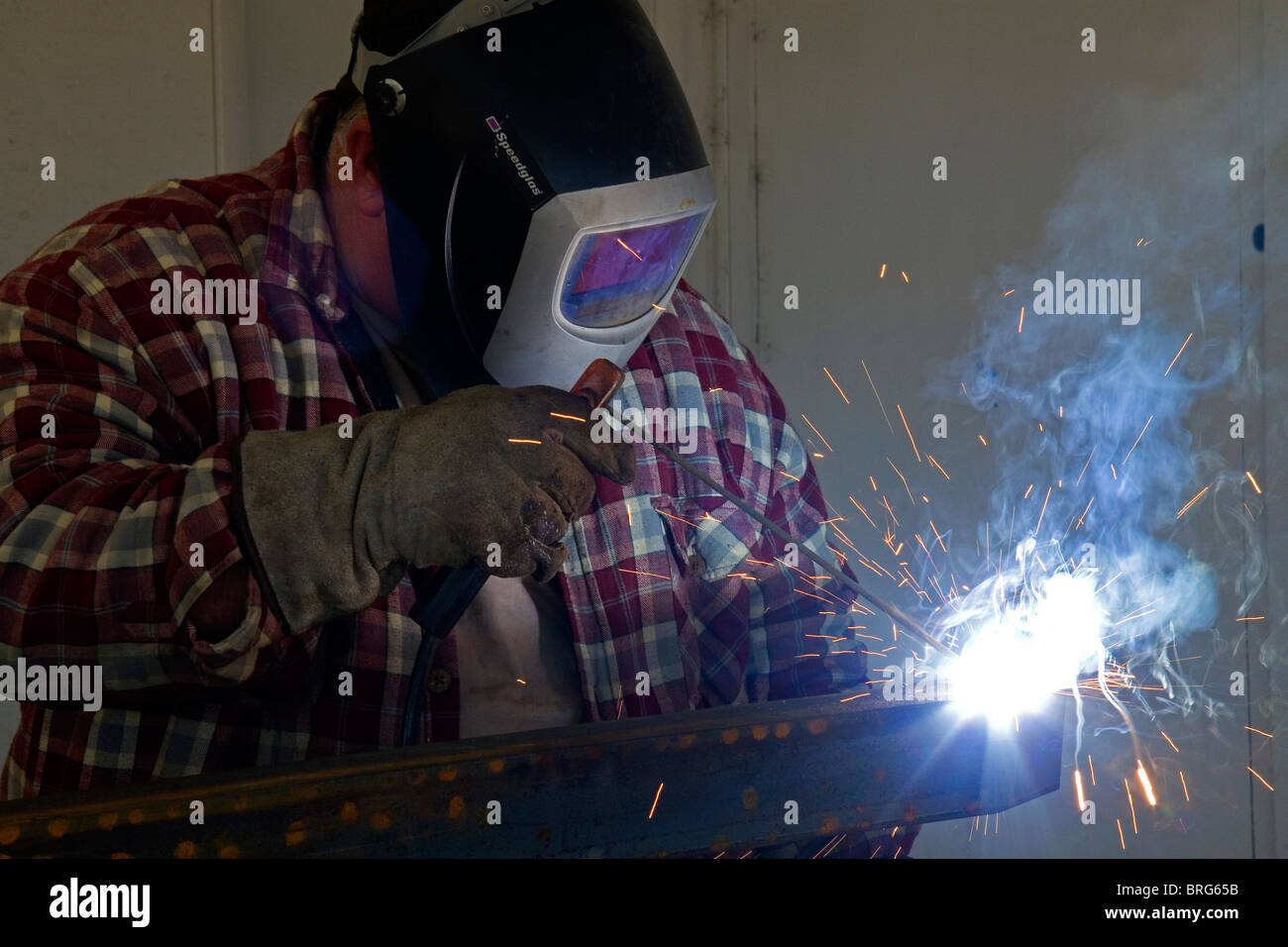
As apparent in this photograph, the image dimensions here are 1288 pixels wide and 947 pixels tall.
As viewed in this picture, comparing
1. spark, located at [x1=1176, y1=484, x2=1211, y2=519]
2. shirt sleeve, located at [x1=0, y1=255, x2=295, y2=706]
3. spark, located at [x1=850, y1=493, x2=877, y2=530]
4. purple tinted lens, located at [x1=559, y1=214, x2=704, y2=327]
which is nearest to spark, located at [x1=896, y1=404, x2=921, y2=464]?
spark, located at [x1=850, y1=493, x2=877, y2=530]

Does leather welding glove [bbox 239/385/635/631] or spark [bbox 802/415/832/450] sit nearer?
leather welding glove [bbox 239/385/635/631]

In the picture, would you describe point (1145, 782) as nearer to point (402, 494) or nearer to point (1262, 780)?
point (1262, 780)

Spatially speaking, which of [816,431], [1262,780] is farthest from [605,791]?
[816,431]

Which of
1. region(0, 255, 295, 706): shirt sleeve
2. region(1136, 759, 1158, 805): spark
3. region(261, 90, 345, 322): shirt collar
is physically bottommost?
region(1136, 759, 1158, 805): spark

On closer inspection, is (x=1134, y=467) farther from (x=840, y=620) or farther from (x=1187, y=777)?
(x=840, y=620)

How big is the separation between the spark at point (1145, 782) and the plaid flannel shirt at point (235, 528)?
89cm

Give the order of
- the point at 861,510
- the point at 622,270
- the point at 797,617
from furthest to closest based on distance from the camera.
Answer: the point at 861,510 → the point at 797,617 → the point at 622,270

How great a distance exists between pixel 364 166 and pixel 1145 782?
1.92 m

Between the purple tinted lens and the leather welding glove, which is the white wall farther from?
the leather welding glove

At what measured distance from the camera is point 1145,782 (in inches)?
96.3

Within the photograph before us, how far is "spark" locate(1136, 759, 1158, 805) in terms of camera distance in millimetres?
2439

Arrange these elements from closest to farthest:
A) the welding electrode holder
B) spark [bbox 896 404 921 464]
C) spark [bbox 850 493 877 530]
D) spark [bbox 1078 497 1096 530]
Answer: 1. the welding electrode holder
2. spark [bbox 1078 497 1096 530]
3. spark [bbox 896 404 921 464]
4. spark [bbox 850 493 877 530]

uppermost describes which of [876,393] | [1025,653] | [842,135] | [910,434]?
[842,135]

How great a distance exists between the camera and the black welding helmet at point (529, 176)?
1.44 meters
